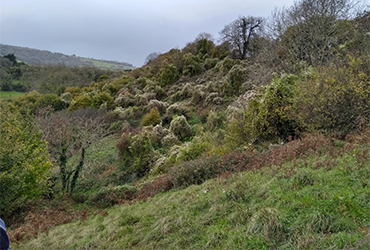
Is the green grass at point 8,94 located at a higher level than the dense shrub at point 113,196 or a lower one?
higher

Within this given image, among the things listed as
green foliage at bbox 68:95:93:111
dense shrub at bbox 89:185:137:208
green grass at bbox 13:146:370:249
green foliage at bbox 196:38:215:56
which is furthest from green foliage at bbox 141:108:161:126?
green foliage at bbox 196:38:215:56

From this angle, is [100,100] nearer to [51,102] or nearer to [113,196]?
[51,102]

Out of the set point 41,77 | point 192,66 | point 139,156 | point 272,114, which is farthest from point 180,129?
point 41,77

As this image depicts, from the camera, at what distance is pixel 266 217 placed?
156 inches

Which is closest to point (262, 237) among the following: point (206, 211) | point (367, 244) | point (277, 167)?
point (367, 244)

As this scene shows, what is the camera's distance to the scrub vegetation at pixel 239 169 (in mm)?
4059

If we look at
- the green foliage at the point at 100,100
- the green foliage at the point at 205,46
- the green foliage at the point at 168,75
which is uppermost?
the green foliage at the point at 205,46

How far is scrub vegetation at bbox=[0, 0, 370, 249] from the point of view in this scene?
4059 millimetres

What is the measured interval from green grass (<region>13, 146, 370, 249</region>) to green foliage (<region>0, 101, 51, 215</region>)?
11.6 ft

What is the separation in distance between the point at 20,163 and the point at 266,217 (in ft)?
31.9

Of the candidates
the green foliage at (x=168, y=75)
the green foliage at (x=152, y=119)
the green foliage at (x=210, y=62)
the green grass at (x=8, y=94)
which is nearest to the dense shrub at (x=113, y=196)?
the green foliage at (x=152, y=119)

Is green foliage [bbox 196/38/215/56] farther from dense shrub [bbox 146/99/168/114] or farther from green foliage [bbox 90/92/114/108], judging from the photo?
dense shrub [bbox 146/99/168/114]

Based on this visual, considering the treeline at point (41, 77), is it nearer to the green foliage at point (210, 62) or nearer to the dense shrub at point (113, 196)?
the green foliage at point (210, 62)

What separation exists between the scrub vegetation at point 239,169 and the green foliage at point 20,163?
2.0 inches
